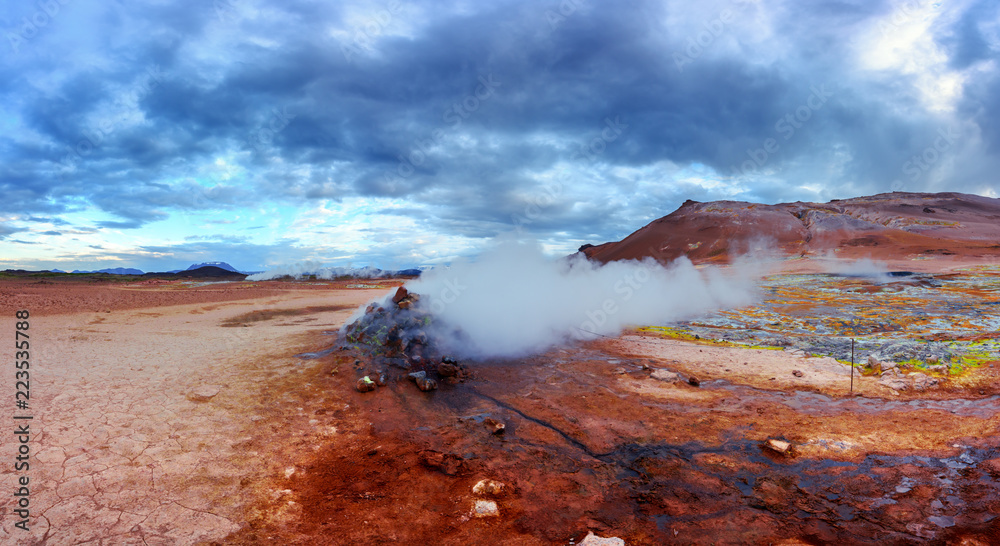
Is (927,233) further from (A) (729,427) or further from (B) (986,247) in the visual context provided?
(A) (729,427)

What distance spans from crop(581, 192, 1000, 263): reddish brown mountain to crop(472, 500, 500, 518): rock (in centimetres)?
5173

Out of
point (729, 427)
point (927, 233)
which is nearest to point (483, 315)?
point (729, 427)

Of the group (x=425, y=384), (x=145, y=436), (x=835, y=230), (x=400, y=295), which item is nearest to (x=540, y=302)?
(x=400, y=295)

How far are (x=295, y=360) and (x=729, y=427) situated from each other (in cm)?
940

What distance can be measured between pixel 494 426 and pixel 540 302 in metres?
8.20

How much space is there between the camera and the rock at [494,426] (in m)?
6.13

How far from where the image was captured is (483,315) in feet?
39.5

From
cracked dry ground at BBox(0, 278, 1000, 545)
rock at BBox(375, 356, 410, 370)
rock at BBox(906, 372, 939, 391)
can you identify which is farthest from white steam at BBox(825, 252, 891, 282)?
rock at BBox(375, 356, 410, 370)

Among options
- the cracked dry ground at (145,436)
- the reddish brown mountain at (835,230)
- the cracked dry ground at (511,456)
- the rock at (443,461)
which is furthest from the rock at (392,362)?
the reddish brown mountain at (835,230)

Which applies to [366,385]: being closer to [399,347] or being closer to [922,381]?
[399,347]

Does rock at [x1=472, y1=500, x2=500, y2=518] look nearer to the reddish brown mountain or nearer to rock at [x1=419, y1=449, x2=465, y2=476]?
rock at [x1=419, y1=449, x2=465, y2=476]

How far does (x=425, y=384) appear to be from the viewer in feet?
25.7

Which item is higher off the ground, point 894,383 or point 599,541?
point 894,383

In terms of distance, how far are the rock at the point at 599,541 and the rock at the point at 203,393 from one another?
6.87 metres
